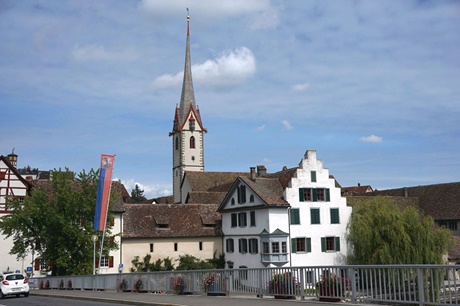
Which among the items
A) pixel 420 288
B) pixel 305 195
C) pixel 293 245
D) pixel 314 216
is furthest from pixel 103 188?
pixel 420 288

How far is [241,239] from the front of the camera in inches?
2103

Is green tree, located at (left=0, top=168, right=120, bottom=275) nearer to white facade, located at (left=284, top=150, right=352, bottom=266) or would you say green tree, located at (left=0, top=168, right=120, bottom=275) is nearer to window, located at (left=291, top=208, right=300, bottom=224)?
window, located at (left=291, top=208, right=300, bottom=224)

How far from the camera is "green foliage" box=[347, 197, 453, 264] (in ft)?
156

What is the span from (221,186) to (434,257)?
38776 millimetres

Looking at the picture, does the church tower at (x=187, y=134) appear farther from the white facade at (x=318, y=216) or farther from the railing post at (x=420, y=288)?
the railing post at (x=420, y=288)

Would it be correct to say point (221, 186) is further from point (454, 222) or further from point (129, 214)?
point (454, 222)

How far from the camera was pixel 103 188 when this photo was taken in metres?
36.5

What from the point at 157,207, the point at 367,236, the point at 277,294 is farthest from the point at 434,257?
the point at 277,294

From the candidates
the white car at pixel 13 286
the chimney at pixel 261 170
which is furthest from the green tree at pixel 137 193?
the white car at pixel 13 286

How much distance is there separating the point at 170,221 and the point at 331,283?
1631 inches

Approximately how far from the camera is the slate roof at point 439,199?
61.2 metres

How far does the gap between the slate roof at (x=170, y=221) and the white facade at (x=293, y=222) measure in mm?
3510

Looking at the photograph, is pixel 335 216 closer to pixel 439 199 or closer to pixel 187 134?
pixel 439 199

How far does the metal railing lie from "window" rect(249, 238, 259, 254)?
2544 centimetres
